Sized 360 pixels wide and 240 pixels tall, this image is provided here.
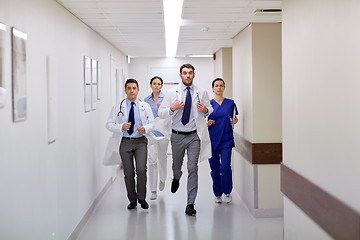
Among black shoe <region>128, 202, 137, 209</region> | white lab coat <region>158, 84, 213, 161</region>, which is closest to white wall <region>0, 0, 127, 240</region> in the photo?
black shoe <region>128, 202, 137, 209</region>

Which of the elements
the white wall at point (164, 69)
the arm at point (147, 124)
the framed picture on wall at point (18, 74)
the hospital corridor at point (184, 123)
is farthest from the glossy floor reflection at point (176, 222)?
the white wall at point (164, 69)

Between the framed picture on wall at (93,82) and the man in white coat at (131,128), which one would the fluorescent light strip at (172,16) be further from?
the framed picture on wall at (93,82)

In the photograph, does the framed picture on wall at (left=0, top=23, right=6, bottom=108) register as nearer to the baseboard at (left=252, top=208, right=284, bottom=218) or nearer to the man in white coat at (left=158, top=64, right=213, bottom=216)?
the man in white coat at (left=158, top=64, right=213, bottom=216)

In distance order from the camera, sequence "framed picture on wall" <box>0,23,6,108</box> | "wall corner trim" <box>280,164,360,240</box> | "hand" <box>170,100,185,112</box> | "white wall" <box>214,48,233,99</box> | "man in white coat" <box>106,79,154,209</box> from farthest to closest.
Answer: "white wall" <box>214,48,233,99</box> → "man in white coat" <box>106,79,154,209</box> → "hand" <box>170,100,185,112</box> → "framed picture on wall" <box>0,23,6,108</box> → "wall corner trim" <box>280,164,360,240</box>

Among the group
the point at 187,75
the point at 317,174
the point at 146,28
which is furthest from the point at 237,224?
the point at 146,28

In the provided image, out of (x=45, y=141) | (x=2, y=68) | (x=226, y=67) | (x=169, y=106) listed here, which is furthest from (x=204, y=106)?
(x=226, y=67)

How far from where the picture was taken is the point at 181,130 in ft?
18.6

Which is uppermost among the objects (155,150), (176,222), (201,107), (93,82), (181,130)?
(93,82)

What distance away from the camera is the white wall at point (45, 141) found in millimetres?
2979

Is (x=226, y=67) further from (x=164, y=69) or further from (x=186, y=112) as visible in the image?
(x=186, y=112)

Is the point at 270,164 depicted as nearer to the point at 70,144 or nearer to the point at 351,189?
the point at 70,144

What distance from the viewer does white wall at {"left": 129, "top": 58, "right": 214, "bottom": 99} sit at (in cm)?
1319

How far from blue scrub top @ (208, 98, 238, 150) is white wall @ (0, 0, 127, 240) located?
5.47 ft

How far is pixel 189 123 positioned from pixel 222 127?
0.78 metres
